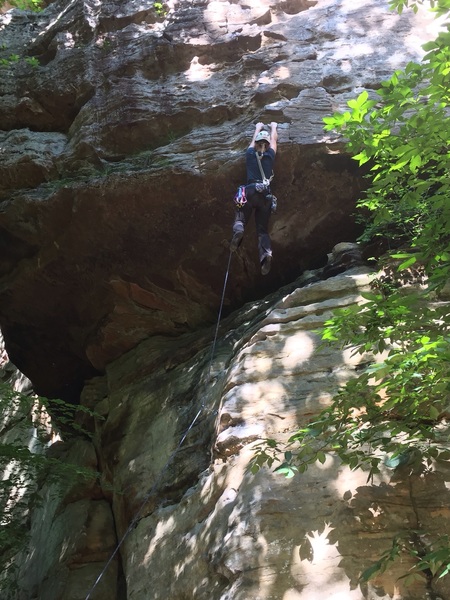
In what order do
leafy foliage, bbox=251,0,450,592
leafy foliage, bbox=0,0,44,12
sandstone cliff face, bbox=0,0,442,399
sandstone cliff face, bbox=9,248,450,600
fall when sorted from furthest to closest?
leafy foliage, bbox=0,0,44,12 < sandstone cliff face, bbox=0,0,442,399 < sandstone cliff face, bbox=9,248,450,600 < leafy foliage, bbox=251,0,450,592

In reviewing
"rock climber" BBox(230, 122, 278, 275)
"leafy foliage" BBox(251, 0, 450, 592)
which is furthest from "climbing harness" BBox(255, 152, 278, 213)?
"leafy foliage" BBox(251, 0, 450, 592)

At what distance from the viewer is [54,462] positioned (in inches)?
257

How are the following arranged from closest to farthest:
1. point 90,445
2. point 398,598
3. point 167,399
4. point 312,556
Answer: point 398,598
point 312,556
point 167,399
point 90,445

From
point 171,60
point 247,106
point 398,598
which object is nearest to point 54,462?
point 398,598

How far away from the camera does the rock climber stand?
6848mm

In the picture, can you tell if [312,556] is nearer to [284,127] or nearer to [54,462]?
[54,462]

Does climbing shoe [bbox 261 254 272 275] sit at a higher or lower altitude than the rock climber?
lower

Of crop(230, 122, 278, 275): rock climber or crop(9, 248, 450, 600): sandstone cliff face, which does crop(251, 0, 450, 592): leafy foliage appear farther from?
crop(230, 122, 278, 275): rock climber

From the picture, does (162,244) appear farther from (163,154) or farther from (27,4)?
(27,4)

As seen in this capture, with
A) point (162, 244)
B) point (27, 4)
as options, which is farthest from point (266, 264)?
point (27, 4)

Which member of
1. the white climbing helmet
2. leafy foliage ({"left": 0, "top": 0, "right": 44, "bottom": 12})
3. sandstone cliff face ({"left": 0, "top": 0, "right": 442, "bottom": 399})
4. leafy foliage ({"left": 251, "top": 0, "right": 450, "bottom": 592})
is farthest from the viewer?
leafy foliage ({"left": 0, "top": 0, "right": 44, "bottom": 12})

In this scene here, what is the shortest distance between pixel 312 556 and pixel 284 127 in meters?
5.70

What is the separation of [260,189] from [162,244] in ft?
7.07

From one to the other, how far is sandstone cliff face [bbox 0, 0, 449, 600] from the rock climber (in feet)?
1.62
